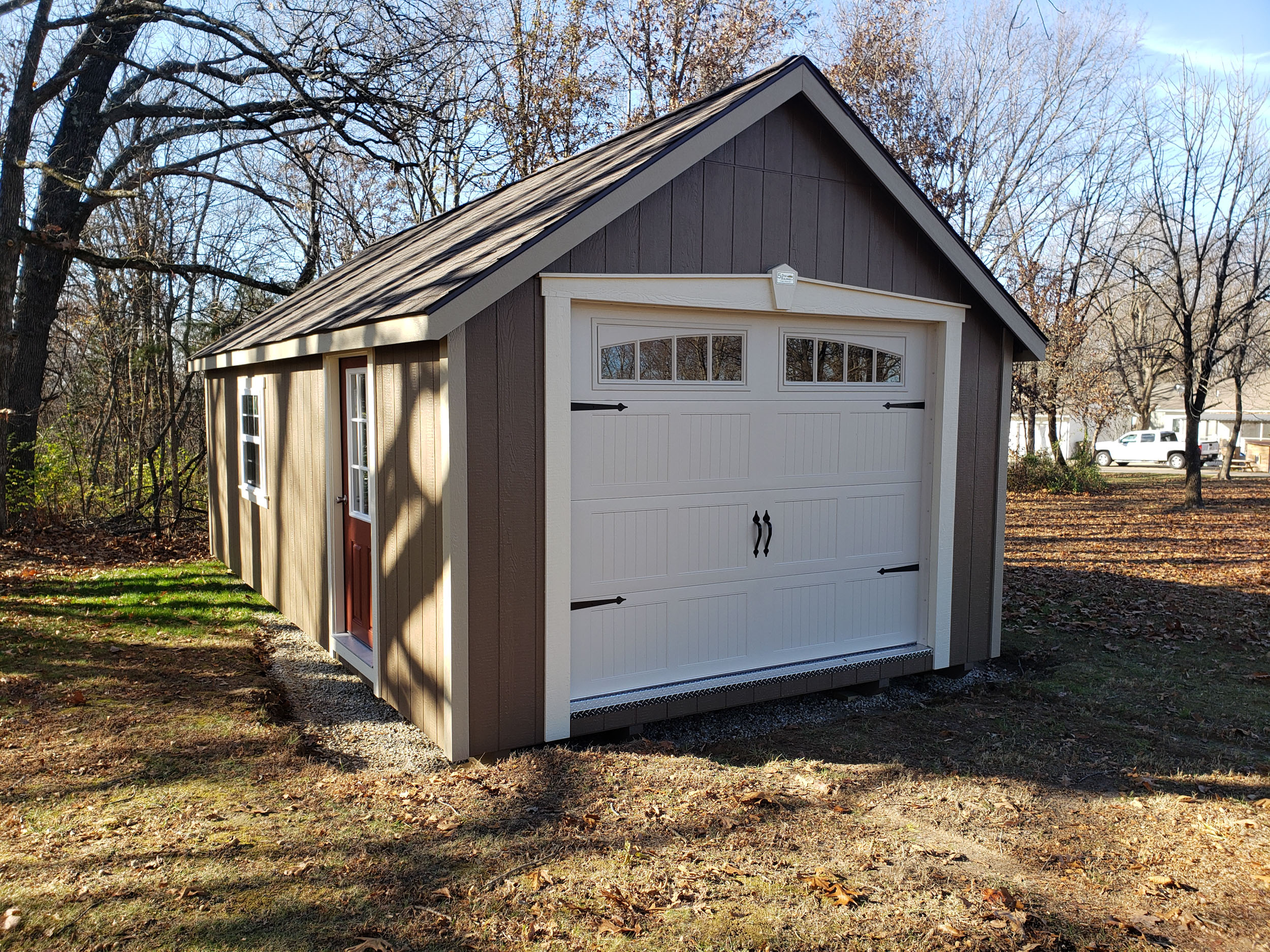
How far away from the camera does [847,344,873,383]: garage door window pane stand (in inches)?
254

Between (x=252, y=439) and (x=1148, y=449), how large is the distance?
36.2 metres

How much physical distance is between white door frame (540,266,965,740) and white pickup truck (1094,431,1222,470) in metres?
32.0

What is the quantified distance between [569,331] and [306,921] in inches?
126

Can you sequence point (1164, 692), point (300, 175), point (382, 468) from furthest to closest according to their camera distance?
point (300, 175) < point (1164, 692) < point (382, 468)

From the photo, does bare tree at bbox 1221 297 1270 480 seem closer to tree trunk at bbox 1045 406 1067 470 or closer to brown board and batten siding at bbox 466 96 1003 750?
tree trunk at bbox 1045 406 1067 470

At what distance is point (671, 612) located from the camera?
19.1 feet

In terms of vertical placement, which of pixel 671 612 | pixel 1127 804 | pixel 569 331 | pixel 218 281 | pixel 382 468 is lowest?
pixel 1127 804

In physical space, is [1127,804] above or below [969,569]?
below

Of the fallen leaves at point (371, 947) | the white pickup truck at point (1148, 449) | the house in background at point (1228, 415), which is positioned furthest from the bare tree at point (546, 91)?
the house in background at point (1228, 415)

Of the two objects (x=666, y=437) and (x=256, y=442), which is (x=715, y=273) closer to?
(x=666, y=437)

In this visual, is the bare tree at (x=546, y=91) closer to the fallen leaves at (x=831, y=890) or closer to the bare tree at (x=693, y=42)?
the bare tree at (x=693, y=42)

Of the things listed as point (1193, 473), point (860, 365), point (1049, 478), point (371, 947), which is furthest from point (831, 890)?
point (1049, 478)

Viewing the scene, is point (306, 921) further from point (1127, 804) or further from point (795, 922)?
point (1127, 804)

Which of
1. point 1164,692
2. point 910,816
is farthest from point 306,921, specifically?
point 1164,692
